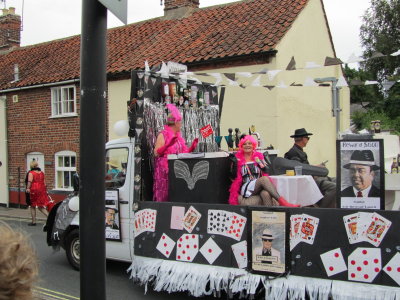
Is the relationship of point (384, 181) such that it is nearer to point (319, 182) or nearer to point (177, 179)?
point (319, 182)

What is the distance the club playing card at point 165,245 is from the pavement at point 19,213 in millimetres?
8560

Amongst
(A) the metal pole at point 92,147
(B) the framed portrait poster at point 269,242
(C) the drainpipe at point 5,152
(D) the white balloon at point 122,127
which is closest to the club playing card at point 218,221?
(B) the framed portrait poster at point 269,242

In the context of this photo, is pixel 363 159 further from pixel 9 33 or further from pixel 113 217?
pixel 9 33

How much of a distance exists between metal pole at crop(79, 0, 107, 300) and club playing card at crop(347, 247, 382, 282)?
2.49 metres

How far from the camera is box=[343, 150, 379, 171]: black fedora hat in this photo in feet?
14.6

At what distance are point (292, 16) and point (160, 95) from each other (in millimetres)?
7362

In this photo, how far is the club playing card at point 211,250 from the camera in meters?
4.69

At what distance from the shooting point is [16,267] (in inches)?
47.4

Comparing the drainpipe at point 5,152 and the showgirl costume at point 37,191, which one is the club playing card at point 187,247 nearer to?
the showgirl costume at point 37,191

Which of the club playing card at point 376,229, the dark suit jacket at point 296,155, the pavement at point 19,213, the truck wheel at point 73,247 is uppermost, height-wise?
the dark suit jacket at point 296,155

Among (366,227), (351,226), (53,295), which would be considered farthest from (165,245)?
(366,227)

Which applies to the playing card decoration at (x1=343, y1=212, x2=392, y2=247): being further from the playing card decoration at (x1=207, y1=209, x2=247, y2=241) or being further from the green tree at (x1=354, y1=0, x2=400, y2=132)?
the green tree at (x1=354, y1=0, x2=400, y2=132)

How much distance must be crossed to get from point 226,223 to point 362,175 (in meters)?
1.47

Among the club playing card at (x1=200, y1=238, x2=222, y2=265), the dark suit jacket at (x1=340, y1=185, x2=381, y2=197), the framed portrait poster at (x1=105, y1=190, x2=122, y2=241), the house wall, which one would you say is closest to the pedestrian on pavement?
the club playing card at (x1=200, y1=238, x2=222, y2=265)
